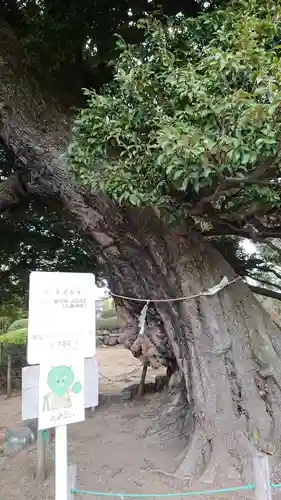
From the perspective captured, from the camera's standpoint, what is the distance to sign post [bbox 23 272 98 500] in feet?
7.20

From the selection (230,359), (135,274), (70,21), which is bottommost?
(230,359)

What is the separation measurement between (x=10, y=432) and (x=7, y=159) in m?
4.05

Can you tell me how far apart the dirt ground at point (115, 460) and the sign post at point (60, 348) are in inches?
45.7

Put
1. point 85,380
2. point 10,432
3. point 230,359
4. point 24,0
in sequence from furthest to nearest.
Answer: point 10,432, point 24,0, point 230,359, point 85,380

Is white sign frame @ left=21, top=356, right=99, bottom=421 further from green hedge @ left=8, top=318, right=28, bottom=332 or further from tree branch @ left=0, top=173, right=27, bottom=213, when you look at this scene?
green hedge @ left=8, top=318, right=28, bottom=332

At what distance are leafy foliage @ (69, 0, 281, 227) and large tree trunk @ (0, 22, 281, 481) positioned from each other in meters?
0.84

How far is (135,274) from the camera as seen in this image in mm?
4469

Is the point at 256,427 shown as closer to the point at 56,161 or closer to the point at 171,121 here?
the point at 171,121

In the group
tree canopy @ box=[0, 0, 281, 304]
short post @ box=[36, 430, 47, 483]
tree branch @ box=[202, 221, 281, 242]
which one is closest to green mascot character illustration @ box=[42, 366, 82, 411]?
tree canopy @ box=[0, 0, 281, 304]

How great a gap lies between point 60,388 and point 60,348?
221 mm

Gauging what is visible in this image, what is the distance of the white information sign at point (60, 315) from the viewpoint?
222cm

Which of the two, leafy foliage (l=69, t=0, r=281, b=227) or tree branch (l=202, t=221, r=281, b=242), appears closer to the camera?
leafy foliage (l=69, t=0, r=281, b=227)

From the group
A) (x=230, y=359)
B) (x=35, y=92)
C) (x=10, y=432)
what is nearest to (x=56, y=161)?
(x=35, y=92)

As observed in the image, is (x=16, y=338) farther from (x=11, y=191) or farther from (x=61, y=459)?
(x=61, y=459)
